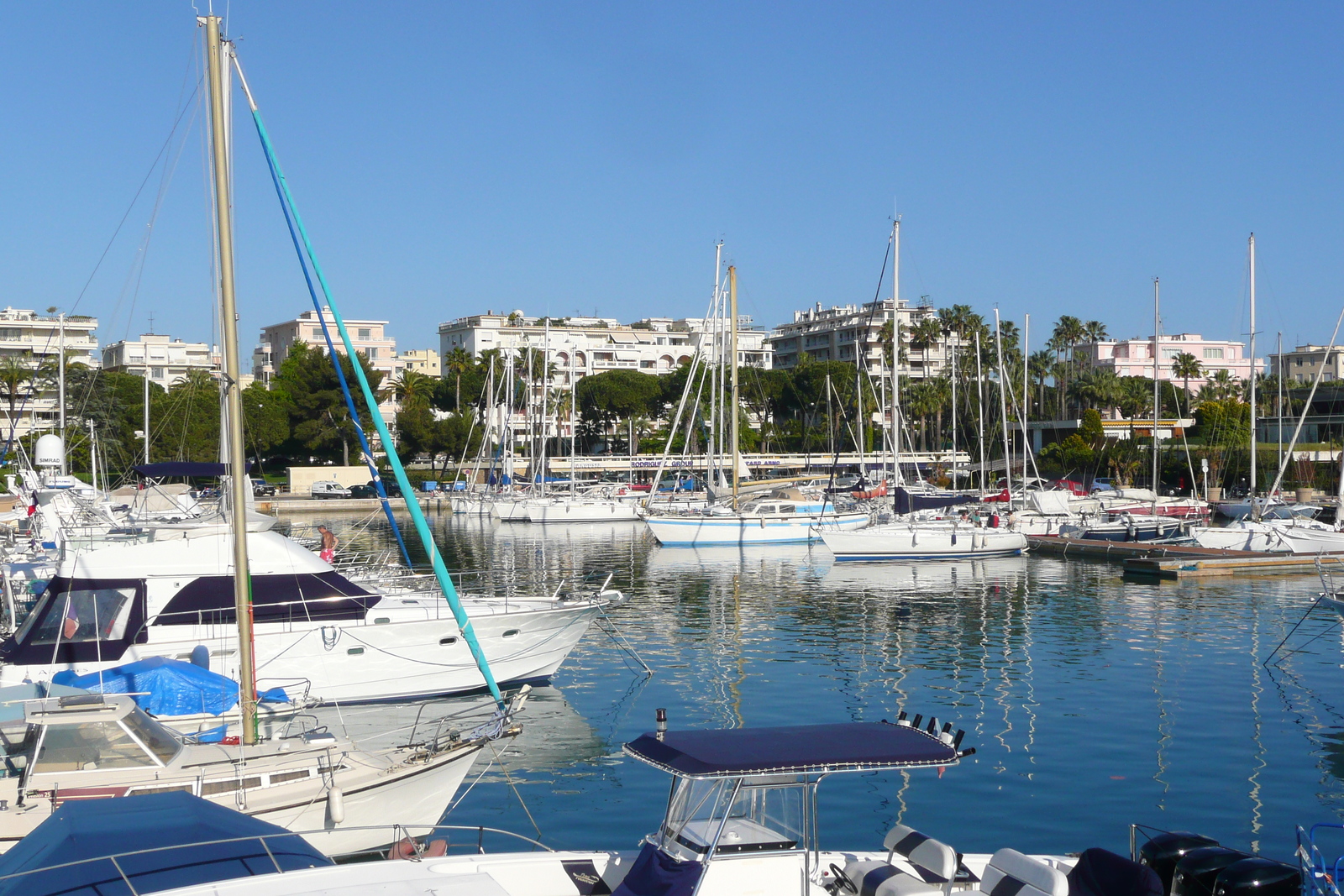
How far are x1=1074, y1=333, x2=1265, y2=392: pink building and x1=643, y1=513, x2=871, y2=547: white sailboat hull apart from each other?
97.0 metres

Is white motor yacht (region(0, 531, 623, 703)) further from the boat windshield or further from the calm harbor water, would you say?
the boat windshield

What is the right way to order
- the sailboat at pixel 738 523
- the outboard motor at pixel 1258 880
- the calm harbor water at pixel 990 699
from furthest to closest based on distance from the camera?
the sailboat at pixel 738 523 → the calm harbor water at pixel 990 699 → the outboard motor at pixel 1258 880

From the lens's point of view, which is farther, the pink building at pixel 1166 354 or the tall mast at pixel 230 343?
the pink building at pixel 1166 354

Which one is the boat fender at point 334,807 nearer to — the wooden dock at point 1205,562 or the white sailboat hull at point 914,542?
the wooden dock at point 1205,562

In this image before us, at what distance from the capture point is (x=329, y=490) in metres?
90.6

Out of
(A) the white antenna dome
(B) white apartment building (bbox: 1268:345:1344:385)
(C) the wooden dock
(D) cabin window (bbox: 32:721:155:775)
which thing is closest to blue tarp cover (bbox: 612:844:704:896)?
(D) cabin window (bbox: 32:721:155:775)

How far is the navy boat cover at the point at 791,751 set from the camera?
9820 mm

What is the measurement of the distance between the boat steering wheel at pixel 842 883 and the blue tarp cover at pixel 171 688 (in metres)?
10.2

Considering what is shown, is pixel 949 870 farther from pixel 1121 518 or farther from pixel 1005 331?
pixel 1005 331

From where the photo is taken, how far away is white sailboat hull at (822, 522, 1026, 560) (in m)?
49.0

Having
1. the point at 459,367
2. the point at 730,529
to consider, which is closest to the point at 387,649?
the point at 730,529

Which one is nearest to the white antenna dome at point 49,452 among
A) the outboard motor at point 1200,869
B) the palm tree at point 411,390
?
the outboard motor at point 1200,869

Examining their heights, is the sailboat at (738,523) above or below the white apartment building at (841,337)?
below

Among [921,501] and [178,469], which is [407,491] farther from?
[921,501]
